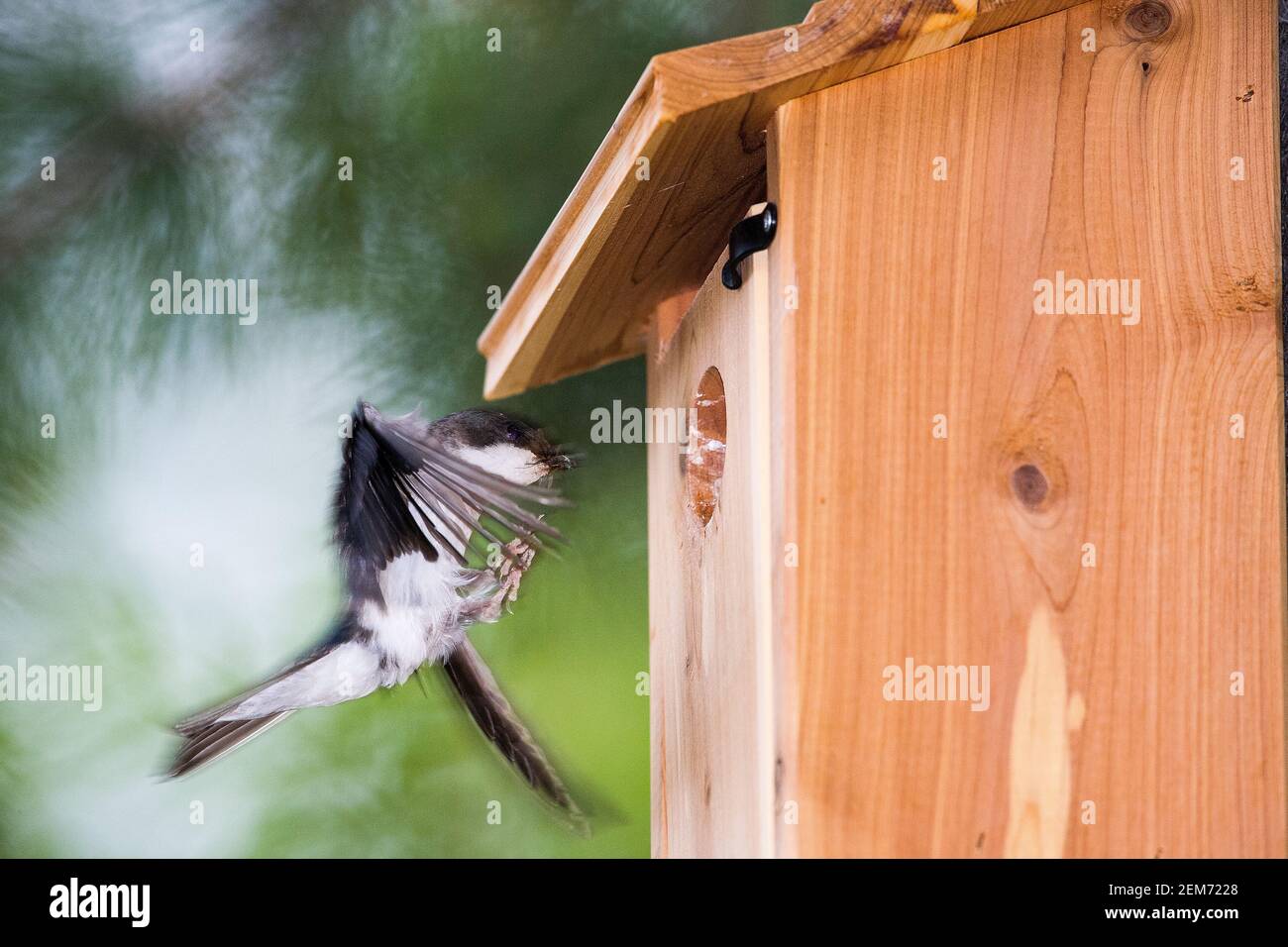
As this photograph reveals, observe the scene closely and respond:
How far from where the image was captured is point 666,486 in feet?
2.81

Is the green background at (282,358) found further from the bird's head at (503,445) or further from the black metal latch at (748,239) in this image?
the black metal latch at (748,239)

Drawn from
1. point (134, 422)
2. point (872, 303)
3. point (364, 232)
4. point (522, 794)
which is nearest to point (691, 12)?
point (364, 232)

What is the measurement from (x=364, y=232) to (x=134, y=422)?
1.03 feet

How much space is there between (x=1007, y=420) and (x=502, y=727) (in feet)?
2.17

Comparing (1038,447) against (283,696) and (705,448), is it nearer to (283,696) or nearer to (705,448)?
(705,448)

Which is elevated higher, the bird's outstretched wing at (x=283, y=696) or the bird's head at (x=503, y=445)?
the bird's head at (x=503, y=445)

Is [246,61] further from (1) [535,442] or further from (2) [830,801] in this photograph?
(2) [830,801]

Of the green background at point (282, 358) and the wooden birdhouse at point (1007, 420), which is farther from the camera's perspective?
the green background at point (282, 358)

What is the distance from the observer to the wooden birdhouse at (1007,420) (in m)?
0.47

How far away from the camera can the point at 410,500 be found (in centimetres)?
88

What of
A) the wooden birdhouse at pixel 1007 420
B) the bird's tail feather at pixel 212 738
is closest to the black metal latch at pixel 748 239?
the wooden birdhouse at pixel 1007 420

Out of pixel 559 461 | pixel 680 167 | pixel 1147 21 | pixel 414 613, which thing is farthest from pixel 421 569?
pixel 1147 21

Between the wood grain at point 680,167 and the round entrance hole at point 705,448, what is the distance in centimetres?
12

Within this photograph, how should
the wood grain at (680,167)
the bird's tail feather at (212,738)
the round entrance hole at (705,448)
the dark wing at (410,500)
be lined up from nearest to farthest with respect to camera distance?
the wood grain at (680,167)
the round entrance hole at (705,448)
the dark wing at (410,500)
the bird's tail feather at (212,738)
